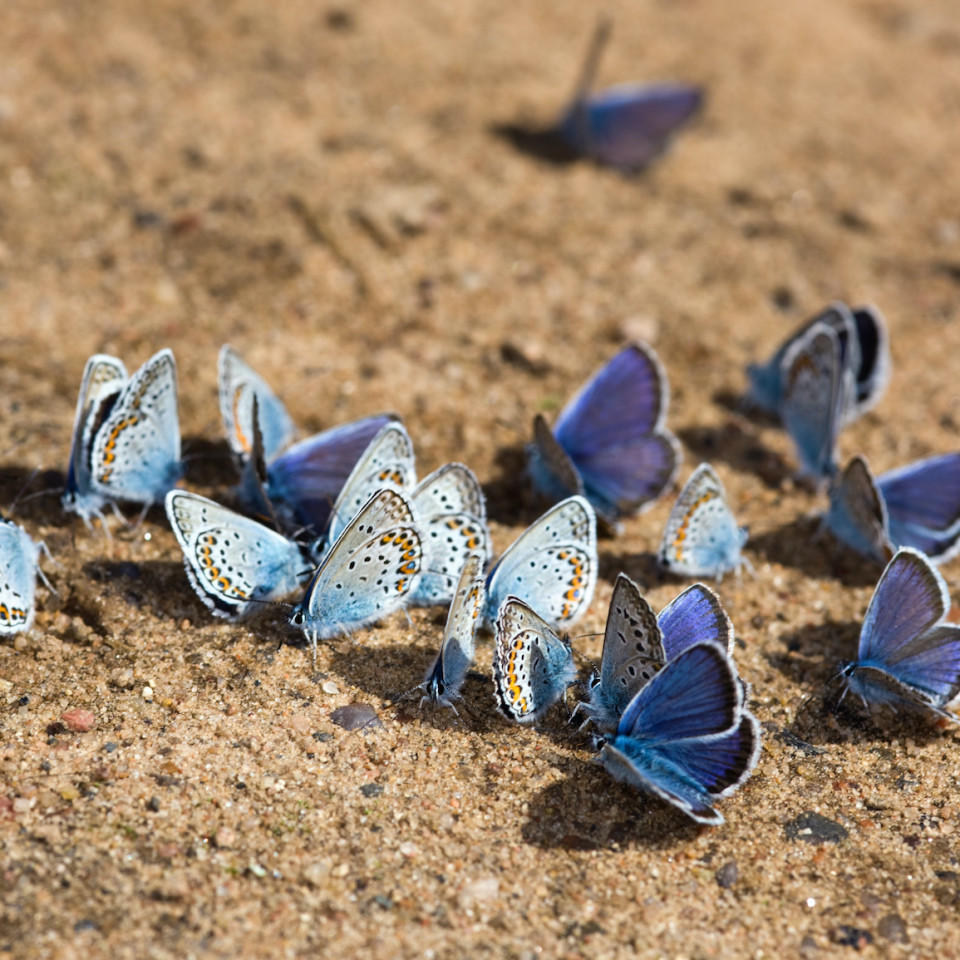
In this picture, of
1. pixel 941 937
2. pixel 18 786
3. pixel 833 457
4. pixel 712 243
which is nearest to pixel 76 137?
pixel 712 243

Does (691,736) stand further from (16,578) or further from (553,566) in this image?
(16,578)

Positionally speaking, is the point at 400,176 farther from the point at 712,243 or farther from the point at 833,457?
the point at 833,457

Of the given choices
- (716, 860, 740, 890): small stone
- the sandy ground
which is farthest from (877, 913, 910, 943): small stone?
(716, 860, 740, 890): small stone

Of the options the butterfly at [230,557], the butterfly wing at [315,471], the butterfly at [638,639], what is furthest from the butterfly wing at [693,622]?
the butterfly wing at [315,471]

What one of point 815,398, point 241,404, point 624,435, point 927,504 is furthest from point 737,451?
point 241,404

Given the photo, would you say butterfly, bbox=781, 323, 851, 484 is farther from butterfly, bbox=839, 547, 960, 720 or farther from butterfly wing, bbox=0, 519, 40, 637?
butterfly wing, bbox=0, 519, 40, 637

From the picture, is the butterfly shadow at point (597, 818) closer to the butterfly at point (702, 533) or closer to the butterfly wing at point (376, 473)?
the butterfly at point (702, 533)
